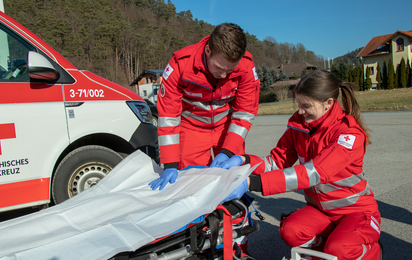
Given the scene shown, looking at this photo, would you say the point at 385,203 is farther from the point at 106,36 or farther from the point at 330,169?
the point at 106,36

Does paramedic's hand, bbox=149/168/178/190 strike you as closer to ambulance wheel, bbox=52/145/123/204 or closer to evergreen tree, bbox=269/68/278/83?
ambulance wheel, bbox=52/145/123/204

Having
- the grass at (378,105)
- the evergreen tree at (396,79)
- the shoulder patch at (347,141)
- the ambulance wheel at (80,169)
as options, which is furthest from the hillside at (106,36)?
the shoulder patch at (347,141)

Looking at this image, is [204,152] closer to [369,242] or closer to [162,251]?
[162,251]

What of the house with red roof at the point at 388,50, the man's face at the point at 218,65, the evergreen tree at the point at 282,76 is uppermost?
the house with red roof at the point at 388,50

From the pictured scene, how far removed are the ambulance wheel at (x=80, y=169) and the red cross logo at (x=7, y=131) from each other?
1.75 feet

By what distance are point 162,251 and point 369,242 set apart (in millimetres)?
1234

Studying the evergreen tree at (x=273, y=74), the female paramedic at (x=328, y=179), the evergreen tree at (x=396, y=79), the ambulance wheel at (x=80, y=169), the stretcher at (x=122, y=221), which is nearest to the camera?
the stretcher at (x=122, y=221)

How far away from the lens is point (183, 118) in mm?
2676

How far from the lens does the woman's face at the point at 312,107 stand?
2023mm

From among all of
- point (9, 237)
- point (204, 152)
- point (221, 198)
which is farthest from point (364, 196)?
point (9, 237)

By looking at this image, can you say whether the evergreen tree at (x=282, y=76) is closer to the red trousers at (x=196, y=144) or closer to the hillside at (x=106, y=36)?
the hillside at (x=106, y=36)

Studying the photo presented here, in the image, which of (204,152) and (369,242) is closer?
(369,242)

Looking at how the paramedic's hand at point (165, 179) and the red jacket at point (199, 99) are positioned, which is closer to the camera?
the paramedic's hand at point (165, 179)

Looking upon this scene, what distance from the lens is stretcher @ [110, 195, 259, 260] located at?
158cm
